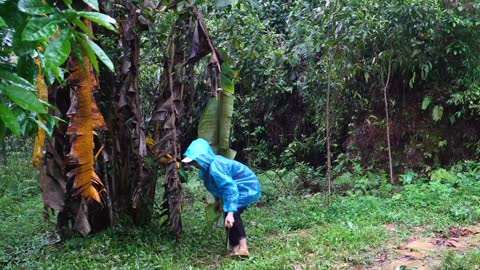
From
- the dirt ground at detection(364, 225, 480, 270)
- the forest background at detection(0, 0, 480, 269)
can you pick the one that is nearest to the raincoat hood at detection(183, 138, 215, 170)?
the forest background at detection(0, 0, 480, 269)

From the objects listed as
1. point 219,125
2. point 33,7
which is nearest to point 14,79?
point 33,7

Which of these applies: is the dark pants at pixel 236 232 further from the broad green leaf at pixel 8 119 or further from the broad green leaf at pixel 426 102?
the broad green leaf at pixel 426 102

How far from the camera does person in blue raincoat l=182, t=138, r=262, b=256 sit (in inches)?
174

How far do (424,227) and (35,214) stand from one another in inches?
227

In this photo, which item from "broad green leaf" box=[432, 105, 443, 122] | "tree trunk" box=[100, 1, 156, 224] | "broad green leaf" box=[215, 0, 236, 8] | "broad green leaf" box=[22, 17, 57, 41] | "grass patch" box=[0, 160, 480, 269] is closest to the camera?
"broad green leaf" box=[22, 17, 57, 41]

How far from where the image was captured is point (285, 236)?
206 inches

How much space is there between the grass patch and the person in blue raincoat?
242mm

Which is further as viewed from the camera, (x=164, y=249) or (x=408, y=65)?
(x=408, y=65)

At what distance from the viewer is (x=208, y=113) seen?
5281 millimetres

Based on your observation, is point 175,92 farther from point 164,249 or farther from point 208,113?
point 164,249

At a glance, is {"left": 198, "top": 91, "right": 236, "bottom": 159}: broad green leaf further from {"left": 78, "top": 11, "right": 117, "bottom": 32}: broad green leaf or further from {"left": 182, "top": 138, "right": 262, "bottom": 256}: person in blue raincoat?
{"left": 78, "top": 11, "right": 117, "bottom": 32}: broad green leaf

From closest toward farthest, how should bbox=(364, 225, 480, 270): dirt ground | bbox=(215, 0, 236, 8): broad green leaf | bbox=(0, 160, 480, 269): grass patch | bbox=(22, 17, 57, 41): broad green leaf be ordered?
bbox=(22, 17, 57, 41): broad green leaf < bbox=(364, 225, 480, 270): dirt ground < bbox=(0, 160, 480, 269): grass patch < bbox=(215, 0, 236, 8): broad green leaf

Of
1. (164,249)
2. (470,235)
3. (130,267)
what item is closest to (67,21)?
(130,267)

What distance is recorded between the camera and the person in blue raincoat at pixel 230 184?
14.5 feet
